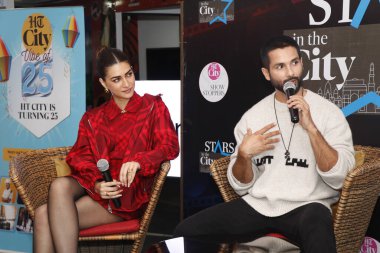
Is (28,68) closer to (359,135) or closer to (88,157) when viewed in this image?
(88,157)

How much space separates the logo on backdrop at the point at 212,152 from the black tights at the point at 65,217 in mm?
845

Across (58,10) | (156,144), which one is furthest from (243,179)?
(58,10)

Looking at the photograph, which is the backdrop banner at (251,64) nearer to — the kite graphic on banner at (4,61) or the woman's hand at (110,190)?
the woman's hand at (110,190)

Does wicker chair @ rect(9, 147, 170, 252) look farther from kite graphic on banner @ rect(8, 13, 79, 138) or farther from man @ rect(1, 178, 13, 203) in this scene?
man @ rect(1, 178, 13, 203)

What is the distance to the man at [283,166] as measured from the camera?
6.84ft

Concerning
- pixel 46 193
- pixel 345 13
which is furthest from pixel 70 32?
pixel 345 13

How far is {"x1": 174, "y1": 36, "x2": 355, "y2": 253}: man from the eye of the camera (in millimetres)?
2084

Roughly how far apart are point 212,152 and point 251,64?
600mm

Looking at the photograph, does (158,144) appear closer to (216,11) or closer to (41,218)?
(41,218)

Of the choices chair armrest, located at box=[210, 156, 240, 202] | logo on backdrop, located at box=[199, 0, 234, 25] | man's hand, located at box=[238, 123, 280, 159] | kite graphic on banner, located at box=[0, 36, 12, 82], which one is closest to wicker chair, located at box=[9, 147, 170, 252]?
chair armrest, located at box=[210, 156, 240, 202]

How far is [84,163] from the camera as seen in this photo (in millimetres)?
2543

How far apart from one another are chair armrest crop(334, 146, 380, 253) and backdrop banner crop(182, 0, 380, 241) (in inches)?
19.6

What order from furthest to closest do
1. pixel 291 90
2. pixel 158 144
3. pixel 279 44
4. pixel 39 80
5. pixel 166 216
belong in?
pixel 166 216 < pixel 39 80 < pixel 158 144 < pixel 279 44 < pixel 291 90

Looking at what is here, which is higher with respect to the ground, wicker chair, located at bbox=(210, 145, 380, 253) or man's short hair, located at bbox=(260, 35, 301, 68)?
man's short hair, located at bbox=(260, 35, 301, 68)
